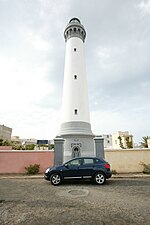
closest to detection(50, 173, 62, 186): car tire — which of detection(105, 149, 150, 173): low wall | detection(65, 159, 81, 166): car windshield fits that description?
detection(65, 159, 81, 166): car windshield

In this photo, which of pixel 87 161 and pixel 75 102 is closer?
pixel 87 161

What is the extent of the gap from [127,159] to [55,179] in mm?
7359

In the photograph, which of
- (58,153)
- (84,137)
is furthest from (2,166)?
(84,137)

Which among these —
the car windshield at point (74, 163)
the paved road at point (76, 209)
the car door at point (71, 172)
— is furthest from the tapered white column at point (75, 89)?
the paved road at point (76, 209)

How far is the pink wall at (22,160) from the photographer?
541 inches

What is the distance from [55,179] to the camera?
917cm

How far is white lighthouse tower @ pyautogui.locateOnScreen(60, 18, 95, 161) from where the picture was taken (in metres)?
16.9

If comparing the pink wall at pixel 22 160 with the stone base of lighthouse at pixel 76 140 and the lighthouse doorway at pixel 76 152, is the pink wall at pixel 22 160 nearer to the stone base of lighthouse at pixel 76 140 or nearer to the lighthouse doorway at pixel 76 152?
the stone base of lighthouse at pixel 76 140

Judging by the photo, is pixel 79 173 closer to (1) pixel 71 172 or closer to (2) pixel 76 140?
(1) pixel 71 172

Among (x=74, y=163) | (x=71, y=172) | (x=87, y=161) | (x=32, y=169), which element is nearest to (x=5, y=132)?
(x=32, y=169)

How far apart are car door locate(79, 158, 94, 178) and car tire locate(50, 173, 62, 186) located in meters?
1.31

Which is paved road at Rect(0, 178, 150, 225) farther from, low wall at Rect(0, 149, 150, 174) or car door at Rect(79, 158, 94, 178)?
low wall at Rect(0, 149, 150, 174)

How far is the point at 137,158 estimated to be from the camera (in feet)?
45.8

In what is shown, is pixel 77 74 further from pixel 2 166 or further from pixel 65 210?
pixel 65 210
